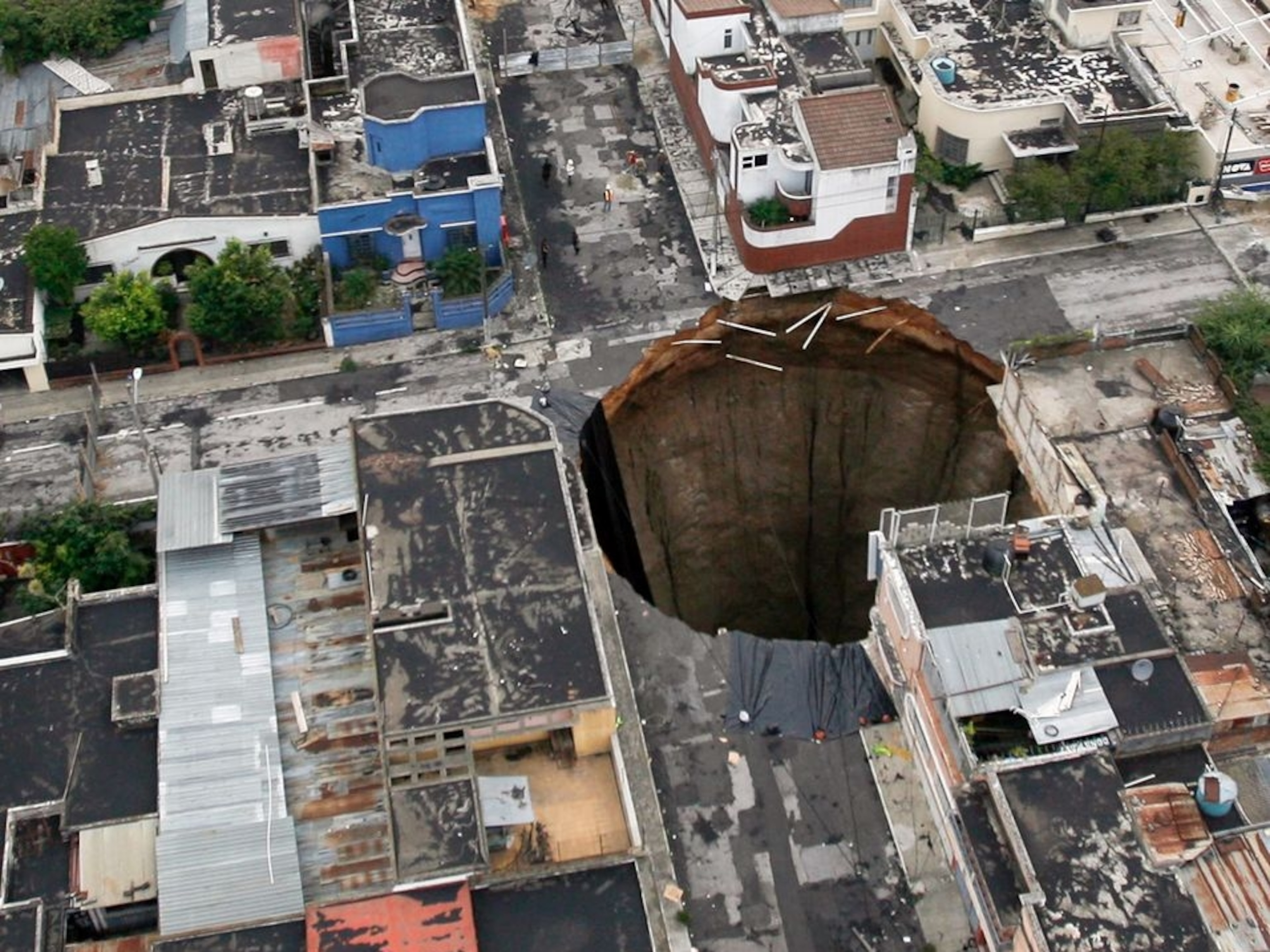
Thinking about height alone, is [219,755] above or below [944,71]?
below

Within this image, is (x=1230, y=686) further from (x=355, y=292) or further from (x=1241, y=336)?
(x=355, y=292)

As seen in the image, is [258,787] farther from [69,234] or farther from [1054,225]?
[1054,225]

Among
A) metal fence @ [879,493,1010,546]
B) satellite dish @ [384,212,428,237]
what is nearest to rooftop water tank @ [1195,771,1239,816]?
metal fence @ [879,493,1010,546]

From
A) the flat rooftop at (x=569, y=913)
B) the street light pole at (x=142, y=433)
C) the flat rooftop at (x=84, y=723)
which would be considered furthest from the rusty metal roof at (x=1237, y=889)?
the street light pole at (x=142, y=433)

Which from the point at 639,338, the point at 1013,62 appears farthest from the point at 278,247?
the point at 1013,62

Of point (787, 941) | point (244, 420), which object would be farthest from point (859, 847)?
point (244, 420)

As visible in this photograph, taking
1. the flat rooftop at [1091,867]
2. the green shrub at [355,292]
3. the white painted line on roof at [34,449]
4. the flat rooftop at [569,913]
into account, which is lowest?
the white painted line on roof at [34,449]

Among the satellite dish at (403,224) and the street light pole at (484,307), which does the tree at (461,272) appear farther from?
the satellite dish at (403,224)
